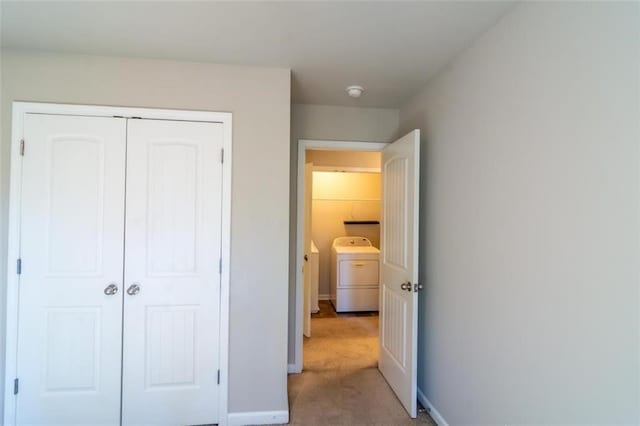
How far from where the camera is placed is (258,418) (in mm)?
2092

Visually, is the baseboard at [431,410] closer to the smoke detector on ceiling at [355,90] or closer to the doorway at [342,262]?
the doorway at [342,262]

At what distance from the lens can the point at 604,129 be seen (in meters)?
1.06

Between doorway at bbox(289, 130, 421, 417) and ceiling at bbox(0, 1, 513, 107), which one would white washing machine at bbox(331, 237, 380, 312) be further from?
ceiling at bbox(0, 1, 513, 107)

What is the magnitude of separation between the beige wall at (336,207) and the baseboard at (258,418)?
3.12m

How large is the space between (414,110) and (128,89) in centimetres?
207

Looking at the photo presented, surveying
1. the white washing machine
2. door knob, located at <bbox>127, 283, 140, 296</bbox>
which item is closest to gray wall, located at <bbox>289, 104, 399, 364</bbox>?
door knob, located at <bbox>127, 283, 140, 296</bbox>

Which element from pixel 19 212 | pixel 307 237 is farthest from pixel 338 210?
pixel 19 212

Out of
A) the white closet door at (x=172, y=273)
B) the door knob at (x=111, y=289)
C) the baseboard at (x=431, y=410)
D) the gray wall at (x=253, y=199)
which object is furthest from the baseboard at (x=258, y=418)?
the door knob at (x=111, y=289)

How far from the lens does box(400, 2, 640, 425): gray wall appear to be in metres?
1.02

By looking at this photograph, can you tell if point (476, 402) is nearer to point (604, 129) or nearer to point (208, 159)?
point (604, 129)

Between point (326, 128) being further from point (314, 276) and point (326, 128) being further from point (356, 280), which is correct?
point (356, 280)

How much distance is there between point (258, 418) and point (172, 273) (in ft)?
3.65

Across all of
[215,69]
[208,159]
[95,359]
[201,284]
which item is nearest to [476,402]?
[201,284]

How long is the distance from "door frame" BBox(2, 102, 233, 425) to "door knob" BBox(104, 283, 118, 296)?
498 millimetres
